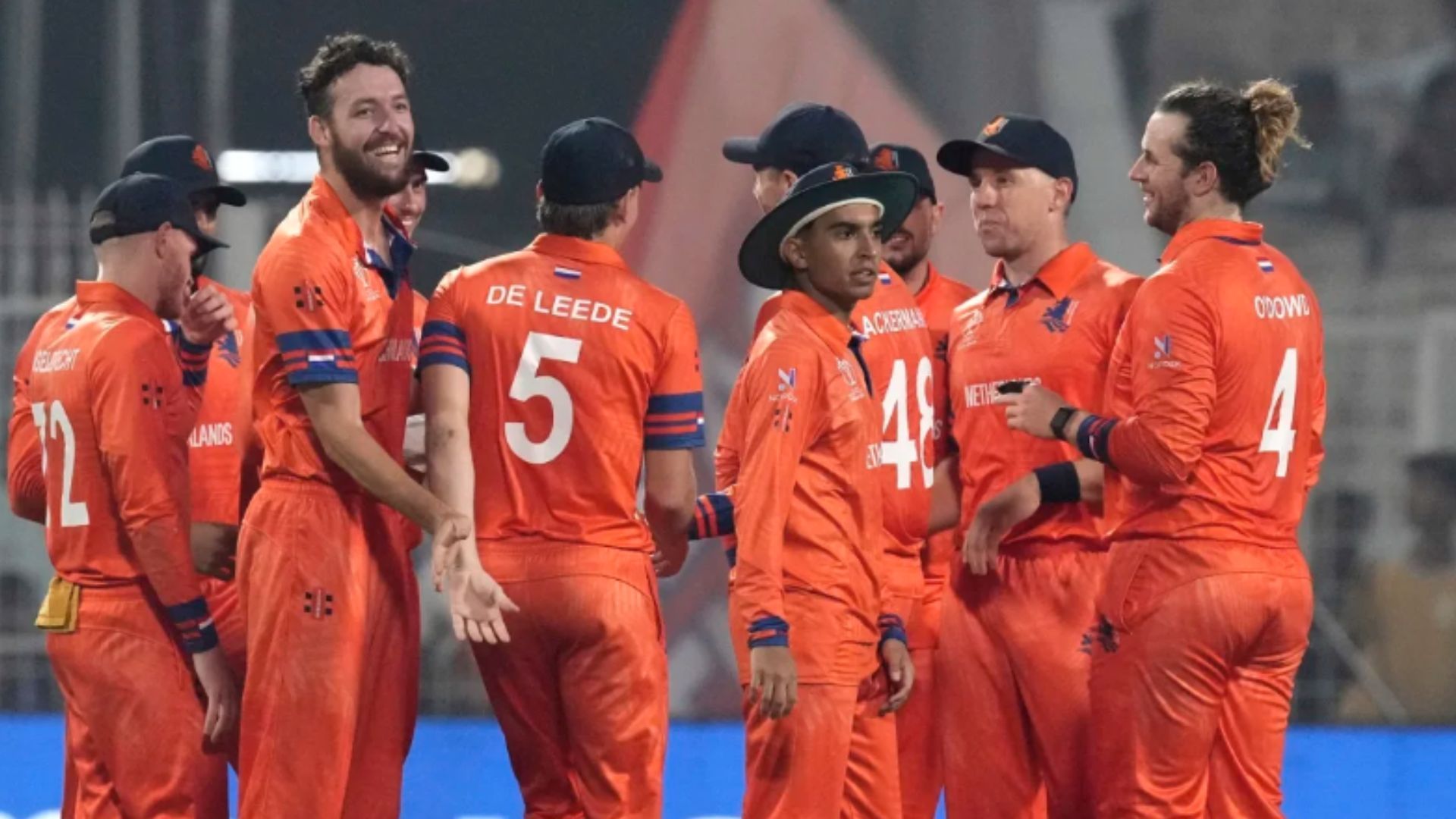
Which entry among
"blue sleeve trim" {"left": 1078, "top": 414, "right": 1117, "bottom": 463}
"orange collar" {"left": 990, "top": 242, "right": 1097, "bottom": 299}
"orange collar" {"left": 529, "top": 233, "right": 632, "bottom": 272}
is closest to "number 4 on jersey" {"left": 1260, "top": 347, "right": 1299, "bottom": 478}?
"blue sleeve trim" {"left": 1078, "top": 414, "right": 1117, "bottom": 463}

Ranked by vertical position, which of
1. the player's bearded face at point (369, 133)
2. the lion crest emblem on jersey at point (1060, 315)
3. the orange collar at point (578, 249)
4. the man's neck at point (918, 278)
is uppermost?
the player's bearded face at point (369, 133)

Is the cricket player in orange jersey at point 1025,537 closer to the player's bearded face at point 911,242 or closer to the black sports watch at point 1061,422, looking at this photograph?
the black sports watch at point 1061,422

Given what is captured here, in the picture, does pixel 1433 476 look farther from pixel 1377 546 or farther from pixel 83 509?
pixel 83 509

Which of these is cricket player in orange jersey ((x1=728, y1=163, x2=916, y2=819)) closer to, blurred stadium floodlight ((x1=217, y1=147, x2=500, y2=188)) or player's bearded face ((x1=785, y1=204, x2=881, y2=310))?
player's bearded face ((x1=785, y1=204, x2=881, y2=310))

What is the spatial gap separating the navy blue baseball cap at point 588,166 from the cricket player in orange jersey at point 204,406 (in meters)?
0.88

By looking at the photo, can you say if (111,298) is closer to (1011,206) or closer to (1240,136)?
(1011,206)

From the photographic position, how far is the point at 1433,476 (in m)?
7.64

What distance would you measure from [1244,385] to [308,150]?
418 centimetres

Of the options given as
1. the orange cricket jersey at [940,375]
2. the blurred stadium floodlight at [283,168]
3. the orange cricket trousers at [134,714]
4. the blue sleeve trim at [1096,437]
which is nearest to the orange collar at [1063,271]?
the orange cricket jersey at [940,375]

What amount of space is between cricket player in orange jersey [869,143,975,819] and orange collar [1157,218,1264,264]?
2.20 ft

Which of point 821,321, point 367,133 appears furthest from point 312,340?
point 821,321

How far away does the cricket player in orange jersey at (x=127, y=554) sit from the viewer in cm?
475

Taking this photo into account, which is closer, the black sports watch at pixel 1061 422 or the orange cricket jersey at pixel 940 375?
the black sports watch at pixel 1061 422

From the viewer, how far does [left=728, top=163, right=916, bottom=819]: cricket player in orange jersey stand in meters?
4.31
